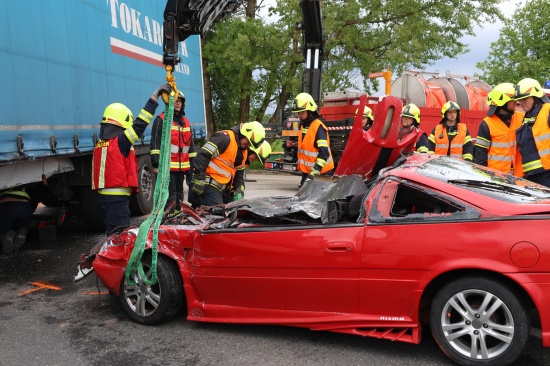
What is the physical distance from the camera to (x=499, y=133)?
6.20 meters

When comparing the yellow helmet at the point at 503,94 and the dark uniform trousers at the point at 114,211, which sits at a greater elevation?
the yellow helmet at the point at 503,94

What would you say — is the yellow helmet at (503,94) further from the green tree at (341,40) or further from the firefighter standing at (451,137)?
the green tree at (341,40)

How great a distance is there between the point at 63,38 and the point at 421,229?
183 inches

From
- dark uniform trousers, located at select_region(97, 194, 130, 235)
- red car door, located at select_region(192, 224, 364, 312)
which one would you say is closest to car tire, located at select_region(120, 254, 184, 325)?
red car door, located at select_region(192, 224, 364, 312)

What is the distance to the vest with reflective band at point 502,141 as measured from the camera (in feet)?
20.2

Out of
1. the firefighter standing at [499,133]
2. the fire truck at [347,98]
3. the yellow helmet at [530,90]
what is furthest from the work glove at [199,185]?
the fire truck at [347,98]

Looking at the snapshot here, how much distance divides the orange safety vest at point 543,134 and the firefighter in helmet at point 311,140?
8.94 ft

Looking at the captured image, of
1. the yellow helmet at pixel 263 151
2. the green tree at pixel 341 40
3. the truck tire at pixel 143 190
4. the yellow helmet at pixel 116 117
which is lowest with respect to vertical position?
the truck tire at pixel 143 190

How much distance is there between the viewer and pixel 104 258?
457cm

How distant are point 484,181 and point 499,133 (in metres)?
2.60

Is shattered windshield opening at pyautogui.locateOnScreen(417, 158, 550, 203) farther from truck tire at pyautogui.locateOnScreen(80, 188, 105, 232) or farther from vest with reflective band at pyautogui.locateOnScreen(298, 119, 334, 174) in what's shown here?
truck tire at pyautogui.locateOnScreen(80, 188, 105, 232)

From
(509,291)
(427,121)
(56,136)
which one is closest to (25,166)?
(56,136)

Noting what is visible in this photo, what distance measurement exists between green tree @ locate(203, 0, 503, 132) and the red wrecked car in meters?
16.2

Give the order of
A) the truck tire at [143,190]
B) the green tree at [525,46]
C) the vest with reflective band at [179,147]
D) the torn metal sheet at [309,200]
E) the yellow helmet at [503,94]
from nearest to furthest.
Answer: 1. the torn metal sheet at [309,200]
2. the yellow helmet at [503,94]
3. the vest with reflective band at [179,147]
4. the truck tire at [143,190]
5. the green tree at [525,46]
